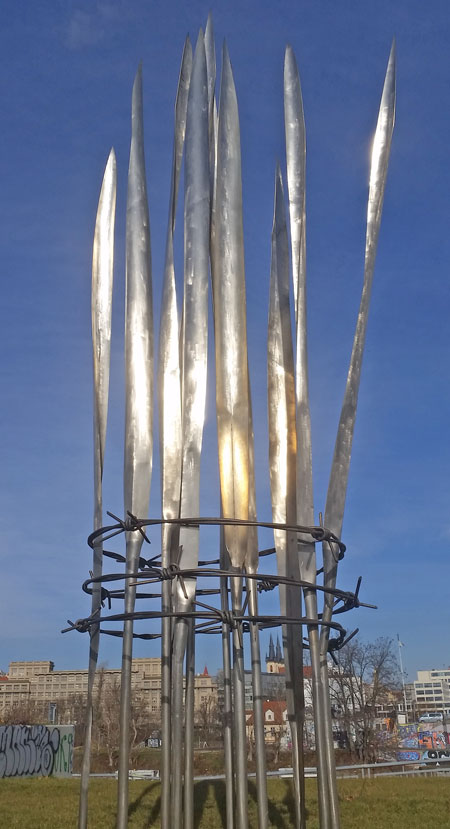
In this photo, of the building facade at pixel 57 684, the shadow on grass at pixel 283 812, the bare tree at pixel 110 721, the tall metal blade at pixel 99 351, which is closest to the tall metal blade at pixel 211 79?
the tall metal blade at pixel 99 351

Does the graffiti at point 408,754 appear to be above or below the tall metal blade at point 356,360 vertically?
below

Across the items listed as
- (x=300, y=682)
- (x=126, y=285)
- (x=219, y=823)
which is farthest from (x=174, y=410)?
(x=219, y=823)

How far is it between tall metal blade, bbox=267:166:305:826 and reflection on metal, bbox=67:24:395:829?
0.02m

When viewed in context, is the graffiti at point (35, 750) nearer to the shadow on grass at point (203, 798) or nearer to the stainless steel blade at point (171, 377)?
the shadow on grass at point (203, 798)

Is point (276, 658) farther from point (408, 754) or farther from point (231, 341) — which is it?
point (231, 341)

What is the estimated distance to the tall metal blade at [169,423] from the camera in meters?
8.73

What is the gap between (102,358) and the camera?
11.1 metres

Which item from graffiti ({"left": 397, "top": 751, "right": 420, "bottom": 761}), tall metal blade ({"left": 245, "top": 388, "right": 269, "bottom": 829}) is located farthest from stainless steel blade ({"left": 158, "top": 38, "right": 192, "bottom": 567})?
graffiti ({"left": 397, "top": 751, "right": 420, "bottom": 761})

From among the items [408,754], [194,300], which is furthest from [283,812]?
[408,754]

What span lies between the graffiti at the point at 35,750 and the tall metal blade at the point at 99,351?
64.7ft

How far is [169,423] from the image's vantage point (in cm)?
1040

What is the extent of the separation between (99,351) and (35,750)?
73.9ft

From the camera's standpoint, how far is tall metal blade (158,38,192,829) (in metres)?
8.73

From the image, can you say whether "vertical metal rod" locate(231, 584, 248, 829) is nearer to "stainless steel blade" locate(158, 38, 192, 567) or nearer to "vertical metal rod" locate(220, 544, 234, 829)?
"vertical metal rod" locate(220, 544, 234, 829)
